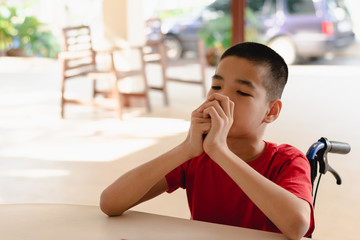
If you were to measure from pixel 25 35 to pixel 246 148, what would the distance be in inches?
382

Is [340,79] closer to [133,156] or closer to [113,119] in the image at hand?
[113,119]

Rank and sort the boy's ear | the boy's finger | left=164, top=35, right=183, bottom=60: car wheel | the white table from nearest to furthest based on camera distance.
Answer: the white table < the boy's finger < the boy's ear < left=164, top=35, right=183, bottom=60: car wheel

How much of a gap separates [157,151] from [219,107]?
2899 millimetres

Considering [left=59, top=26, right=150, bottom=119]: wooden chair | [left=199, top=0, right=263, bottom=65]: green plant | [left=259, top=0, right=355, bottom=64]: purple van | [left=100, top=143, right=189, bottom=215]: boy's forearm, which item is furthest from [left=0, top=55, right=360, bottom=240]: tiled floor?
[left=199, top=0, right=263, bottom=65]: green plant

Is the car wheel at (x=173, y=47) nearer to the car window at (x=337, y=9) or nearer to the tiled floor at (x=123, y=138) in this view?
the tiled floor at (x=123, y=138)

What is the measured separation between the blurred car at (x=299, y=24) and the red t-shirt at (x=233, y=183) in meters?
7.56


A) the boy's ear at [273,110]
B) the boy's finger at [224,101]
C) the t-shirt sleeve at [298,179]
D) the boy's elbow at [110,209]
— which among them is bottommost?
the boy's elbow at [110,209]

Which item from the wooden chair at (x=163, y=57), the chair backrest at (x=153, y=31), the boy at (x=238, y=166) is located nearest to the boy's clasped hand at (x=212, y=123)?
the boy at (x=238, y=166)

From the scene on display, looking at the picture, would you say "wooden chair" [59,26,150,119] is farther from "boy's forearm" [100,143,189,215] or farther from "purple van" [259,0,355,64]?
"purple van" [259,0,355,64]

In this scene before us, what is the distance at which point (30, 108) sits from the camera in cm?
573

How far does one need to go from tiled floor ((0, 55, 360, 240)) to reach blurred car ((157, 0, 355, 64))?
3.98ft

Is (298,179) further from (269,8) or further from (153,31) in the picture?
(269,8)

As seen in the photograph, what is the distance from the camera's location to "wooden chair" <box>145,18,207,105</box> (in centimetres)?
574

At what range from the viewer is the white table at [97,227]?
0.93m
